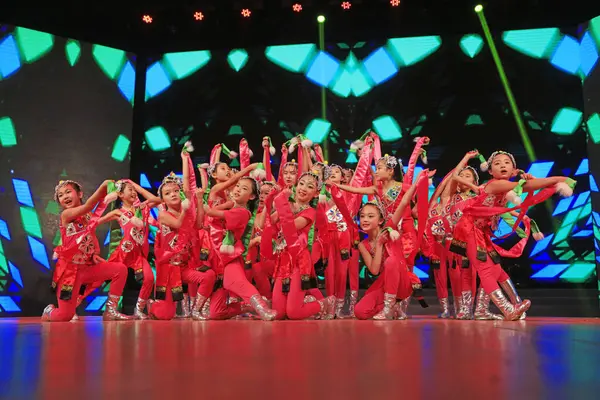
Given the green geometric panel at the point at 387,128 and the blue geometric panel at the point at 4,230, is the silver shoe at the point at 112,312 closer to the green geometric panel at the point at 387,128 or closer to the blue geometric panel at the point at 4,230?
the blue geometric panel at the point at 4,230

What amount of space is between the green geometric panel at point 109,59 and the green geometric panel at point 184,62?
0.54m

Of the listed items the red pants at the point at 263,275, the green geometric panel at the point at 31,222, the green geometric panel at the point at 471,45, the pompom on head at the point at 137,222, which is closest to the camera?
the pompom on head at the point at 137,222

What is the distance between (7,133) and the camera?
6.31 meters

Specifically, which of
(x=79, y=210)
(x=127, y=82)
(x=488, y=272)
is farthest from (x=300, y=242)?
(x=127, y=82)

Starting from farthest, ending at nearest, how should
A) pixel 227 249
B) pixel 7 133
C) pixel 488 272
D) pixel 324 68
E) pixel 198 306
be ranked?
pixel 324 68 < pixel 7 133 < pixel 198 306 < pixel 227 249 < pixel 488 272

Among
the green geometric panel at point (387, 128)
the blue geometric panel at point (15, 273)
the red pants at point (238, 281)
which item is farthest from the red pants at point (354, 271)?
the blue geometric panel at point (15, 273)

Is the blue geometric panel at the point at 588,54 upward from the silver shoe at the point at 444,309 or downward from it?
upward

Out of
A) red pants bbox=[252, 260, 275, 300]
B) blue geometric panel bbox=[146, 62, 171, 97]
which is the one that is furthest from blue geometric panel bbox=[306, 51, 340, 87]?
red pants bbox=[252, 260, 275, 300]

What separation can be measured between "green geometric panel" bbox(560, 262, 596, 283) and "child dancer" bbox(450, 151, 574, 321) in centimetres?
259

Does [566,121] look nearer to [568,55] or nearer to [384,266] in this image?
[568,55]

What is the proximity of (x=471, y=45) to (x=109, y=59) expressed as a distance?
14.2 ft

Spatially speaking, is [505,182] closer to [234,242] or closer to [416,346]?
[234,242]

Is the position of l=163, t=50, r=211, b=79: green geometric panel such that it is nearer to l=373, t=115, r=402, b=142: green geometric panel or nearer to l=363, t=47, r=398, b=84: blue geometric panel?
l=363, t=47, r=398, b=84: blue geometric panel

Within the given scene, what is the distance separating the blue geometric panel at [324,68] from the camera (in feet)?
22.6
